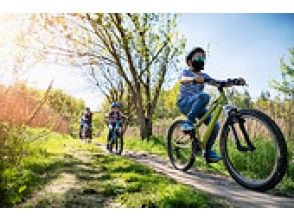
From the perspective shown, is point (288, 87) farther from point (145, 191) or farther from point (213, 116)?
point (145, 191)

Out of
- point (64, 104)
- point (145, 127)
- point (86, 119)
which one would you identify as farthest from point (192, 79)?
point (86, 119)

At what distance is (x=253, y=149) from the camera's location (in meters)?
4.78

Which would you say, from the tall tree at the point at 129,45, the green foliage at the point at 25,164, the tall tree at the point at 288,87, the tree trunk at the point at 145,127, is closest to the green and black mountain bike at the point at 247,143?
the tall tree at the point at 288,87

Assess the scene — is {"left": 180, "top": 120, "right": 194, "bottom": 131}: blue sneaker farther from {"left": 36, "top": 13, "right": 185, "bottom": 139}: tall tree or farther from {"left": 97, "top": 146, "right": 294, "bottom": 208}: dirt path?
{"left": 36, "top": 13, "right": 185, "bottom": 139}: tall tree

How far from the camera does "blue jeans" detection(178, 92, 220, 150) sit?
204 inches

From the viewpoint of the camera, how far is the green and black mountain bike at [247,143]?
170 inches

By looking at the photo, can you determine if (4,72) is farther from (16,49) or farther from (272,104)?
(272,104)

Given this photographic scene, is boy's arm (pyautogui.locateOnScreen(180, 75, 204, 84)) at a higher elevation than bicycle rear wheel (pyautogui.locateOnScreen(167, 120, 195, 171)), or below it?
higher

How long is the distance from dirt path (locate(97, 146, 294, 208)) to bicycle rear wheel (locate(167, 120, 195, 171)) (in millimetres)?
90

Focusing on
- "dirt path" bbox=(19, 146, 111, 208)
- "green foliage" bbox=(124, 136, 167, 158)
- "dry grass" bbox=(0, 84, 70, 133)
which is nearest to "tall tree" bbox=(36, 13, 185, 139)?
"green foliage" bbox=(124, 136, 167, 158)

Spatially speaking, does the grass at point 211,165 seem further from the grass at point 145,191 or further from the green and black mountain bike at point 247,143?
the grass at point 145,191

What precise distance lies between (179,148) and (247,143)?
146 centimetres

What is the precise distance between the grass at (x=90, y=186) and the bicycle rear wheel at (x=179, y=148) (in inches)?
18.2
